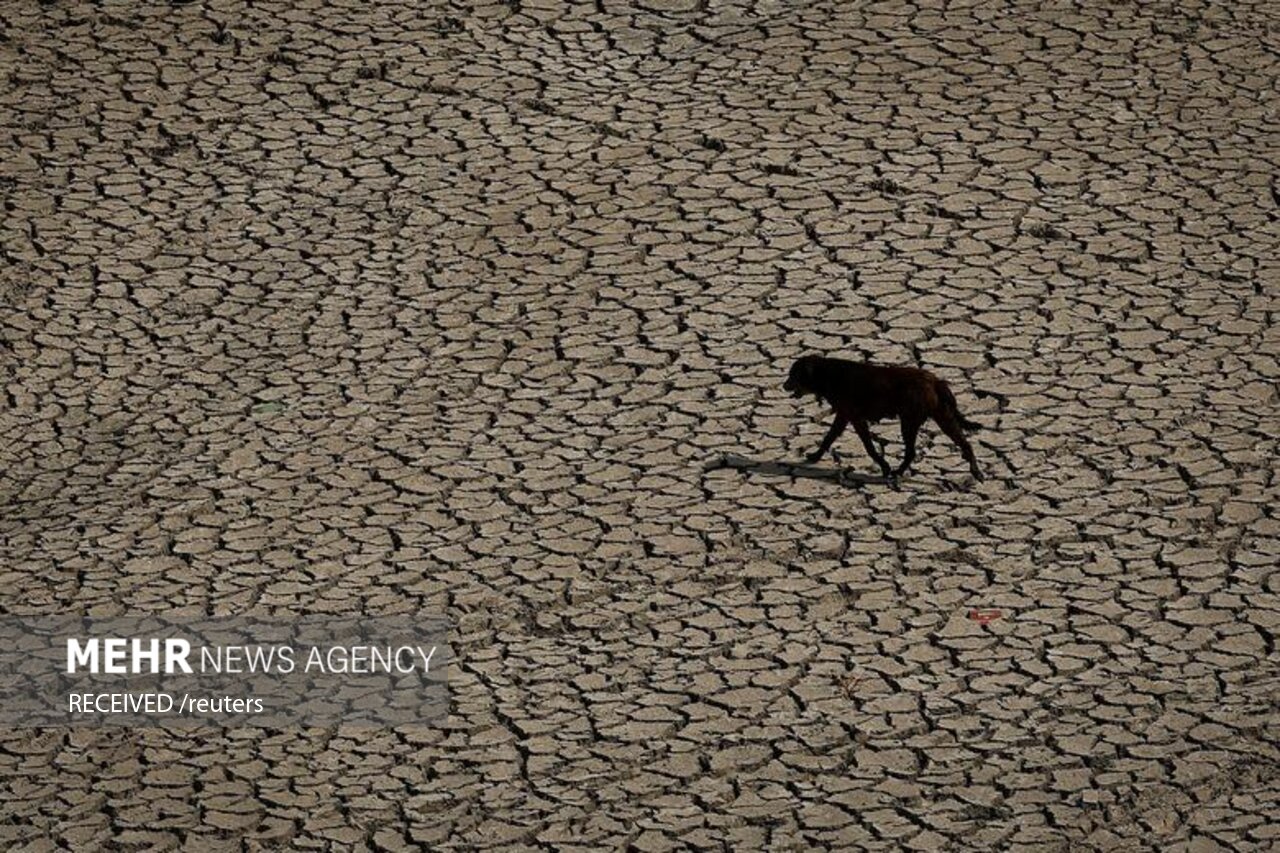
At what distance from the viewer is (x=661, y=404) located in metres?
8.45

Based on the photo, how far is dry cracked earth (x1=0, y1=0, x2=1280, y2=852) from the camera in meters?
6.73

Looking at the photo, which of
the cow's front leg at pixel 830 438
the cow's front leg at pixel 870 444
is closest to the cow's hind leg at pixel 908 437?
the cow's front leg at pixel 870 444

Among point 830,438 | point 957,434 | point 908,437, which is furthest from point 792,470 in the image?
point 957,434

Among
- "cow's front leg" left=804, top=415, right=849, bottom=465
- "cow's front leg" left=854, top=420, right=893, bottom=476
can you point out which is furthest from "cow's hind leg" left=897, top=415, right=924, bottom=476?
"cow's front leg" left=804, top=415, right=849, bottom=465

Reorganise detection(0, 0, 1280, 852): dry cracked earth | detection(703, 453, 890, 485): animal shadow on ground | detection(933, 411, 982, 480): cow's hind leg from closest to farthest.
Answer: detection(0, 0, 1280, 852): dry cracked earth, detection(933, 411, 982, 480): cow's hind leg, detection(703, 453, 890, 485): animal shadow on ground

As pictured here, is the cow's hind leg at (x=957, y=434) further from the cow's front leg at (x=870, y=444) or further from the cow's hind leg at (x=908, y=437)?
the cow's front leg at (x=870, y=444)

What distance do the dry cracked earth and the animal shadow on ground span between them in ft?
0.11

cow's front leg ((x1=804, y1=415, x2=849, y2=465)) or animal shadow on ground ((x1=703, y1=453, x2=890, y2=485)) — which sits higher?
cow's front leg ((x1=804, y1=415, x2=849, y2=465))

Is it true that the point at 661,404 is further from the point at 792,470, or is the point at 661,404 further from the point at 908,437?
the point at 908,437

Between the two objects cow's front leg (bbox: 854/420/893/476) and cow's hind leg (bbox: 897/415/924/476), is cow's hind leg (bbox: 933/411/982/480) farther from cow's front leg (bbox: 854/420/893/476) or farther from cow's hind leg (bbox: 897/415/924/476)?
cow's front leg (bbox: 854/420/893/476)

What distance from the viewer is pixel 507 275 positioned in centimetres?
925

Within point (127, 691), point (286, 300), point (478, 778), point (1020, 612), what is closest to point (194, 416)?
point (286, 300)

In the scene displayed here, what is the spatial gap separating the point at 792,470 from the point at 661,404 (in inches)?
23.5

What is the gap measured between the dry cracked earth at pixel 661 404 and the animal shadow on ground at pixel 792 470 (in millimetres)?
33
